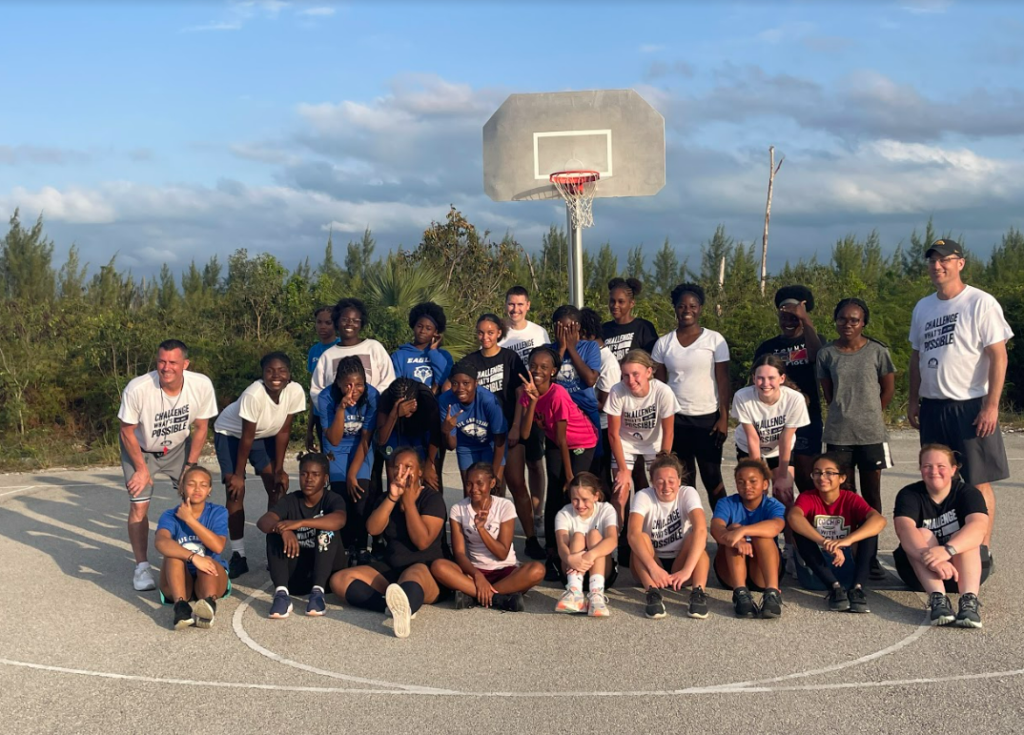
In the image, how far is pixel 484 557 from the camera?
22.4 ft

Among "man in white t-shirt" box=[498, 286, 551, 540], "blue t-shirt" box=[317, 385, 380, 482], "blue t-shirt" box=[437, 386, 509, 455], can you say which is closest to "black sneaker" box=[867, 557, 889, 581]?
"man in white t-shirt" box=[498, 286, 551, 540]

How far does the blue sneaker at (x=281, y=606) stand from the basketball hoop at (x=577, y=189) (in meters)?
7.34

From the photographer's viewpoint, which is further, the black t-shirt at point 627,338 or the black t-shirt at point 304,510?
the black t-shirt at point 627,338

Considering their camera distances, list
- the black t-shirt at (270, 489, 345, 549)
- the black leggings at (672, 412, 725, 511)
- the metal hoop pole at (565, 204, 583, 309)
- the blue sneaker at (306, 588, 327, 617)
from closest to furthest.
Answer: the blue sneaker at (306, 588, 327, 617), the black t-shirt at (270, 489, 345, 549), the black leggings at (672, 412, 725, 511), the metal hoop pole at (565, 204, 583, 309)

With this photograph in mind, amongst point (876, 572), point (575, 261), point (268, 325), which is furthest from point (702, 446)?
point (268, 325)

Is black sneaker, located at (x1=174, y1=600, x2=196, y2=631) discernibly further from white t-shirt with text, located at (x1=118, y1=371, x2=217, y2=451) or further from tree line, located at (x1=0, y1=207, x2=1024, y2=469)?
tree line, located at (x1=0, y1=207, x2=1024, y2=469)

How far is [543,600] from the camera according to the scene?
269 inches

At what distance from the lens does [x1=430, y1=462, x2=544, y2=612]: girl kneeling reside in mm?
6652

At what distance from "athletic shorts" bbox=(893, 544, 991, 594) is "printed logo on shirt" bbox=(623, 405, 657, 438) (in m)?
1.79

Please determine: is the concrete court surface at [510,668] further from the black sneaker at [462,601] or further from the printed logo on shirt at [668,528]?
the printed logo on shirt at [668,528]

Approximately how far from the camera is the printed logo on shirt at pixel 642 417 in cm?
734

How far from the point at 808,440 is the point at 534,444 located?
1.96 meters

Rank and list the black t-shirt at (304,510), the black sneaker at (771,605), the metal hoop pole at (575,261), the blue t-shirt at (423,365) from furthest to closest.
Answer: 1. the metal hoop pole at (575,261)
2. the blue t-shirt at (423,365)
3. the black t-shirt at (304,510)
4. the black sneaker at (771,605)

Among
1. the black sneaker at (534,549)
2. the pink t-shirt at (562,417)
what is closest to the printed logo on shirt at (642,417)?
the pink t-shirt at (562,417)
